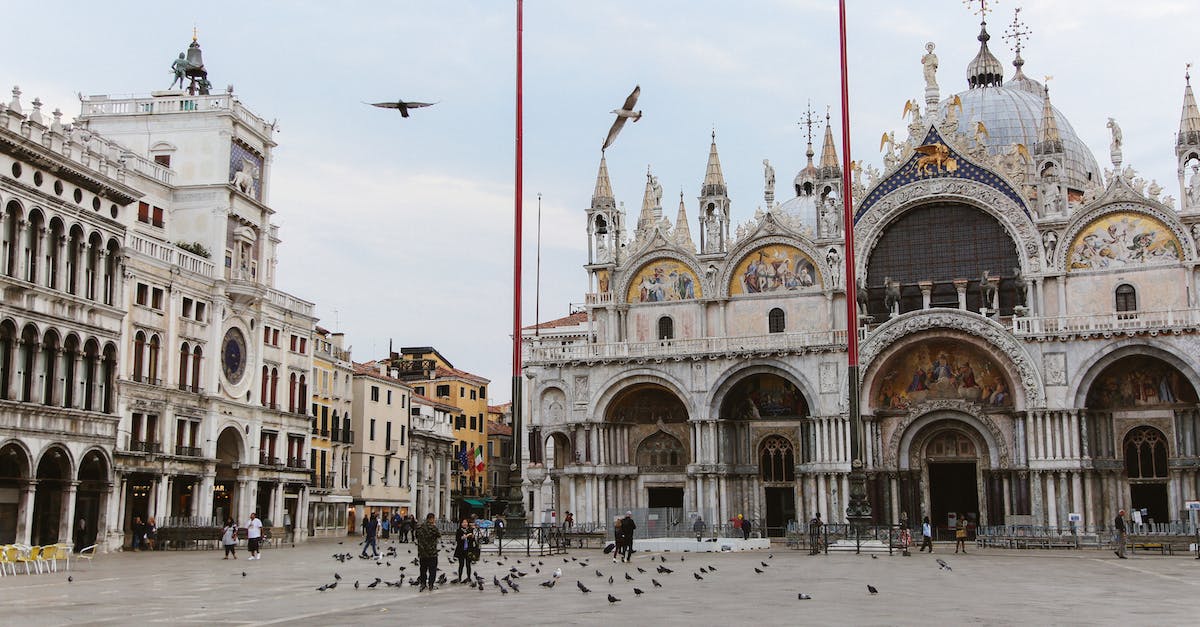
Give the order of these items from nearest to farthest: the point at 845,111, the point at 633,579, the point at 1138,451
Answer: the point at 633,579
the point at 845,111
the point at 1138,451

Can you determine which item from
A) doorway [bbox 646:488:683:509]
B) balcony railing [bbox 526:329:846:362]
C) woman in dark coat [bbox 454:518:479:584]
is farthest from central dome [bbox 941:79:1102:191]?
woman in dark coat [bbox 454:518:479:584]

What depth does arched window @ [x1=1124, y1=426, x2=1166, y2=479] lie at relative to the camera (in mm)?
49812

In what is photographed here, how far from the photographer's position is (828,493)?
5275cm

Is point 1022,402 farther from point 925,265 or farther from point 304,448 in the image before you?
point 304,448

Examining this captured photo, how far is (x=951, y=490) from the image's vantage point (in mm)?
53750

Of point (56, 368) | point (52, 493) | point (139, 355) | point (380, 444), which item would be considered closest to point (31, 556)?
point (56, 368)

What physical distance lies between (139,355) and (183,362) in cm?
312

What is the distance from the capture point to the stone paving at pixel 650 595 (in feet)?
59.1

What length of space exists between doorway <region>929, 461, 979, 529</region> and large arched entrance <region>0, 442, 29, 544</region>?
115ft

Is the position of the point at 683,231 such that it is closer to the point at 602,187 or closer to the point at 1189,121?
the point at 602,187

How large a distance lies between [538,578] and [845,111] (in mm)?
19712

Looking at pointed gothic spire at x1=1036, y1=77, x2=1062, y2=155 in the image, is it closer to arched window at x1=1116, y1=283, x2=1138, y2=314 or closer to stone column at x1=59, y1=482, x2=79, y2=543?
arched window at x1=1116, y1=283, x2=1138, y2=314

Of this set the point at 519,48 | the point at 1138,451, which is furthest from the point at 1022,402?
the point at 519,48

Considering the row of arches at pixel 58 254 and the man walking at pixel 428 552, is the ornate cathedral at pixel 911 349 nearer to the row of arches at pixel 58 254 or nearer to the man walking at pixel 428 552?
the row of arches at pixel 58 254
